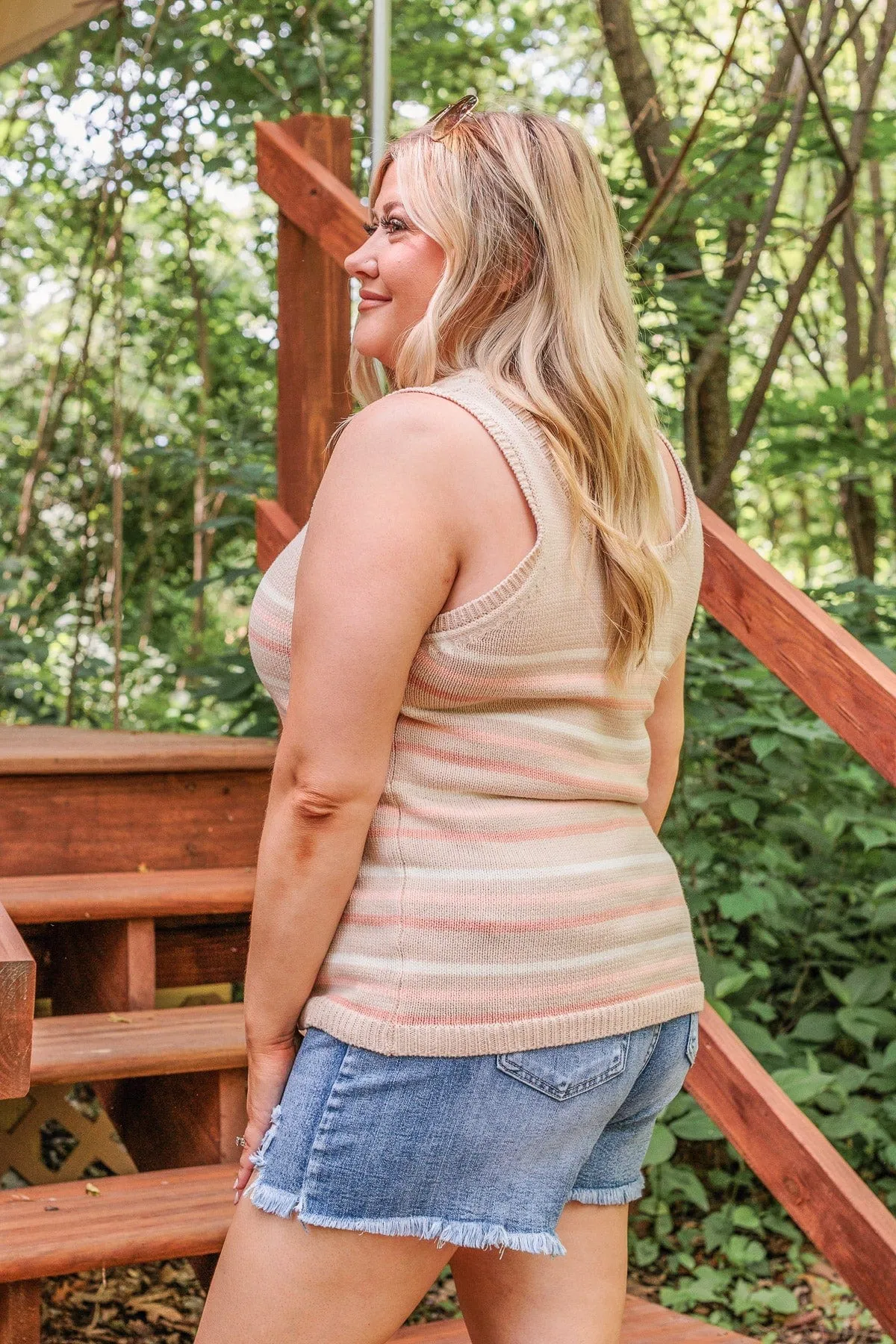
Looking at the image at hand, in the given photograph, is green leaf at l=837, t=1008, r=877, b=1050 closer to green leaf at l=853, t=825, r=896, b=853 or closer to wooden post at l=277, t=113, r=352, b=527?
green leaf at l=853, t=825, r=896, b=853

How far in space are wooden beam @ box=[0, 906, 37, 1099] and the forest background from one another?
95 centimetres

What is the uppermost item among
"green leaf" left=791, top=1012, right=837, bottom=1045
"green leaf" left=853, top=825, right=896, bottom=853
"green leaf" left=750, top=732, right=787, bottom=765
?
"green leaf" left=750, top=732, right=787, bottom=765

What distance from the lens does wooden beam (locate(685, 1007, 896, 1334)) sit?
5.82 feet

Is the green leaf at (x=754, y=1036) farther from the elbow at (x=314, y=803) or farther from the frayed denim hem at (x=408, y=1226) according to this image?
the elbow at (x=314, y=803)

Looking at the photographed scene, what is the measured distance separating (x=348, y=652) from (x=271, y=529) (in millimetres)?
1619

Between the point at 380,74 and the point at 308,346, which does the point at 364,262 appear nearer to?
A: the point at 308,346

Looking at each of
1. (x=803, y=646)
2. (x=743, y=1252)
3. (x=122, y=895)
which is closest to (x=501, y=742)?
(x=803, y=646)

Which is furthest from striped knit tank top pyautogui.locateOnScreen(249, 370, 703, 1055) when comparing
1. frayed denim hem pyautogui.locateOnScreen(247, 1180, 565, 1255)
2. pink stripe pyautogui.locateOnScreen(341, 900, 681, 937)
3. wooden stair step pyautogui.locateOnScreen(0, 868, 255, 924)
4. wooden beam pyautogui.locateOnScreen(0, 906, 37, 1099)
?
wooden stair step pyautogui.locateOnScreen(0, 868, 255, 924)

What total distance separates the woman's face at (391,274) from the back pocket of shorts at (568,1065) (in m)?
0.64

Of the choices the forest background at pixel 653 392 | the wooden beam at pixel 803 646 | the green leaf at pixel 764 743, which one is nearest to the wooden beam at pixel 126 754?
the forest background at pixel 653 392

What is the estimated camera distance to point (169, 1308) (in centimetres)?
279

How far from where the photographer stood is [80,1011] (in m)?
2.29

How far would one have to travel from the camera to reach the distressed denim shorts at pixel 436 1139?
1021 millimetres

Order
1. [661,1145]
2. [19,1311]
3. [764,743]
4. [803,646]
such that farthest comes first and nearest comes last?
1. [661,1145]
2. [764,743]
3. [803,646]
4. [19,1311]
